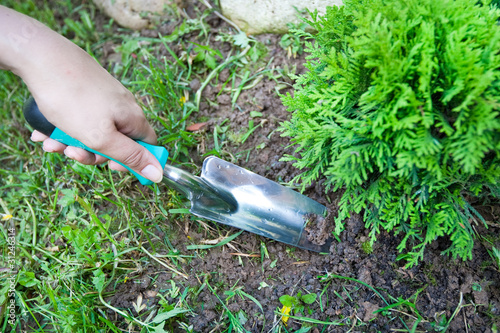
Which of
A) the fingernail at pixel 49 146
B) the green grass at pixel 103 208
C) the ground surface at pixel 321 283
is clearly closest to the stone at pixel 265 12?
the green grass at pixel 103 208

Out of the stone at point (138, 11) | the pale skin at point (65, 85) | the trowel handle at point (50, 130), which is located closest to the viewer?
the pale skin at point (65, 85)

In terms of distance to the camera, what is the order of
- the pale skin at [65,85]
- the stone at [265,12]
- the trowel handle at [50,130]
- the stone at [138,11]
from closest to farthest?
the pale skin at [65,85]
the trowel handle at [50,130]
the stone at [265,12]
the stone at [138,11]

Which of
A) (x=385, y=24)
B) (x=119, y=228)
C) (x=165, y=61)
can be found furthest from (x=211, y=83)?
(x=385, y=24)

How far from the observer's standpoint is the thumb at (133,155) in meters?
1.73

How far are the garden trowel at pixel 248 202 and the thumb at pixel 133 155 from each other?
4.5 inches

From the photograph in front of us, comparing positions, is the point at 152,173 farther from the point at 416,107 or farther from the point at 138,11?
the point at 138,11

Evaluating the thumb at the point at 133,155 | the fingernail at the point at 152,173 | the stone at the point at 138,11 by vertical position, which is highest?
the stone at the point at 138,11

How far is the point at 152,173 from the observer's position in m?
1.89

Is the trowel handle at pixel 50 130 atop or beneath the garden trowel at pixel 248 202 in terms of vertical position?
atop

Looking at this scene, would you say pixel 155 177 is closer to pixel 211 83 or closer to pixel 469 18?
pixel 211 83

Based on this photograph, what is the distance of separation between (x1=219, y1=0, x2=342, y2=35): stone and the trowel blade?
1.16 m

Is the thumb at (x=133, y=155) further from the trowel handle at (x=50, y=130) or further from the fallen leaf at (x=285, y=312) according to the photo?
the fallen leaf at (x=285, y=312)

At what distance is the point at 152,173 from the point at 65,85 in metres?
0.58

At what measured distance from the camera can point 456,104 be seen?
1.52 meters
